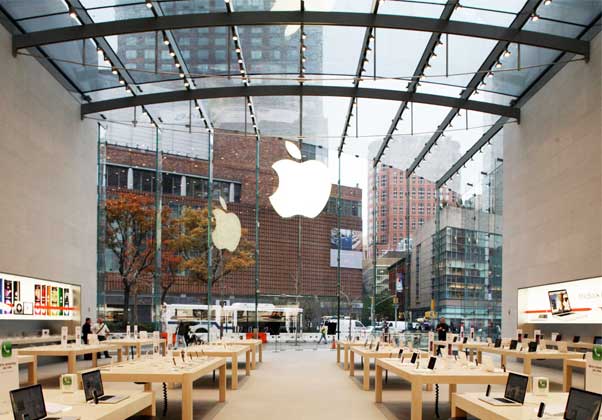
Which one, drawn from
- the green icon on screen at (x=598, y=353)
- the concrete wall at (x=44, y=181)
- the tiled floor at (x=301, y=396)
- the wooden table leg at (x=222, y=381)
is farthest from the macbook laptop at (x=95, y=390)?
Answer: the concrete wall at (x=44, y=181)

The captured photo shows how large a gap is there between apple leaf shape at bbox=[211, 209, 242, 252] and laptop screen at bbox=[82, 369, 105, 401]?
1742cm

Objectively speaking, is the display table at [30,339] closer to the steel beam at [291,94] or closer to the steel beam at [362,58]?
the steel beam at [291,94]

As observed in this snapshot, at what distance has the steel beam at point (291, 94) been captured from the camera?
18219mm

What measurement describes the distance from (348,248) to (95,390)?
19.5 m

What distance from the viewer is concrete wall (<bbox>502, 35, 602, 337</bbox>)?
1362 centimetres

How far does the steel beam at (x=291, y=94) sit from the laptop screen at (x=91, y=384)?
1292 cm

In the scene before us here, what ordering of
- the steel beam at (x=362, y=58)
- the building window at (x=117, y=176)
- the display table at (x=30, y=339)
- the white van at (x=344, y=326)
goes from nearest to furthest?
the steel beam at (x=362, y=58) → the display table at (x=30, y=339) → the building window at (x=117, y=176) → the white van at (x=344, y=326)

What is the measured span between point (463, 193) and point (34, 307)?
13.4 meters

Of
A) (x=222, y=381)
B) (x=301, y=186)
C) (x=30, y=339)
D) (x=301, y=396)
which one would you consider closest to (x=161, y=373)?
(x=222, y=381)

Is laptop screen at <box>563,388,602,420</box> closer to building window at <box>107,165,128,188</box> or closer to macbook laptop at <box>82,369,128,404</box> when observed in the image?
macbook laptop at <box>82,369,128,404</box>

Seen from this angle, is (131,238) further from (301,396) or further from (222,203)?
(301,396)

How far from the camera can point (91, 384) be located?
20.5 ft

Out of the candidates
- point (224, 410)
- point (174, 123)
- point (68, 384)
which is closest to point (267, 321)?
point (174, 123)

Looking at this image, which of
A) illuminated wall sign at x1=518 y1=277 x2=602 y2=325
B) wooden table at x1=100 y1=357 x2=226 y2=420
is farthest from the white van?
wooden table at x1=100 y1=357 x2=226 y2=420
